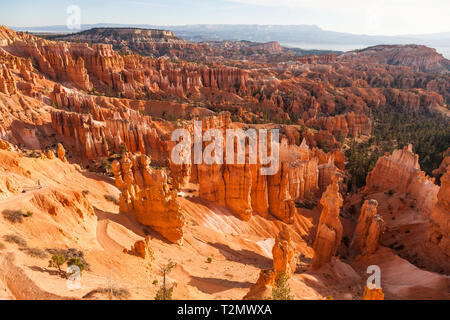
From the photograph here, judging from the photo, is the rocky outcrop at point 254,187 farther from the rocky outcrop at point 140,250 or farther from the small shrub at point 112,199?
the rocky outcrop at point 140,250

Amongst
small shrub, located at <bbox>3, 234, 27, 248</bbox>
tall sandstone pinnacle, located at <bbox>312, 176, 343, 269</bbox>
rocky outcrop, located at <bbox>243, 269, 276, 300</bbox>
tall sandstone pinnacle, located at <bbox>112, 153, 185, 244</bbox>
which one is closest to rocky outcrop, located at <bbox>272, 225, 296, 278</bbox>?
rocky outcrop, located at <bbox>243, 269, 276, 300</bbox>

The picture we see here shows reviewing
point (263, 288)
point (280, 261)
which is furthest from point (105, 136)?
point (263, 288)

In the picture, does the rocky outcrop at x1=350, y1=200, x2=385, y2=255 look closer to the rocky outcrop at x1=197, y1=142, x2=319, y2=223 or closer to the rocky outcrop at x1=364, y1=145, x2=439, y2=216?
the rocky outcrop at x1=197, y1=142, x2=319, y2=223

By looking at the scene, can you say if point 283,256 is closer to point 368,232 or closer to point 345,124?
point 368,232

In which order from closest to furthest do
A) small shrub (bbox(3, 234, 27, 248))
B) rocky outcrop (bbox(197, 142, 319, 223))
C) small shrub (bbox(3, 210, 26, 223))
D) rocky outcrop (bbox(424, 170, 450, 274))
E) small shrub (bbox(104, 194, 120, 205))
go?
1. small shrub (bbox(3, 234, 27, 248))
2. small shrub (bbox(3, 210, 26, 223))
3. rocky outcrop (bbox(424, 170, 450, 274))
4. small shrub (bbox(104, 194, 120, 205))
5. rocky outcrop (bbox(197, 142, 319, 223))

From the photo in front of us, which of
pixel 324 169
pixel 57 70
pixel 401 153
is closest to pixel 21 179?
pixel 324 169
